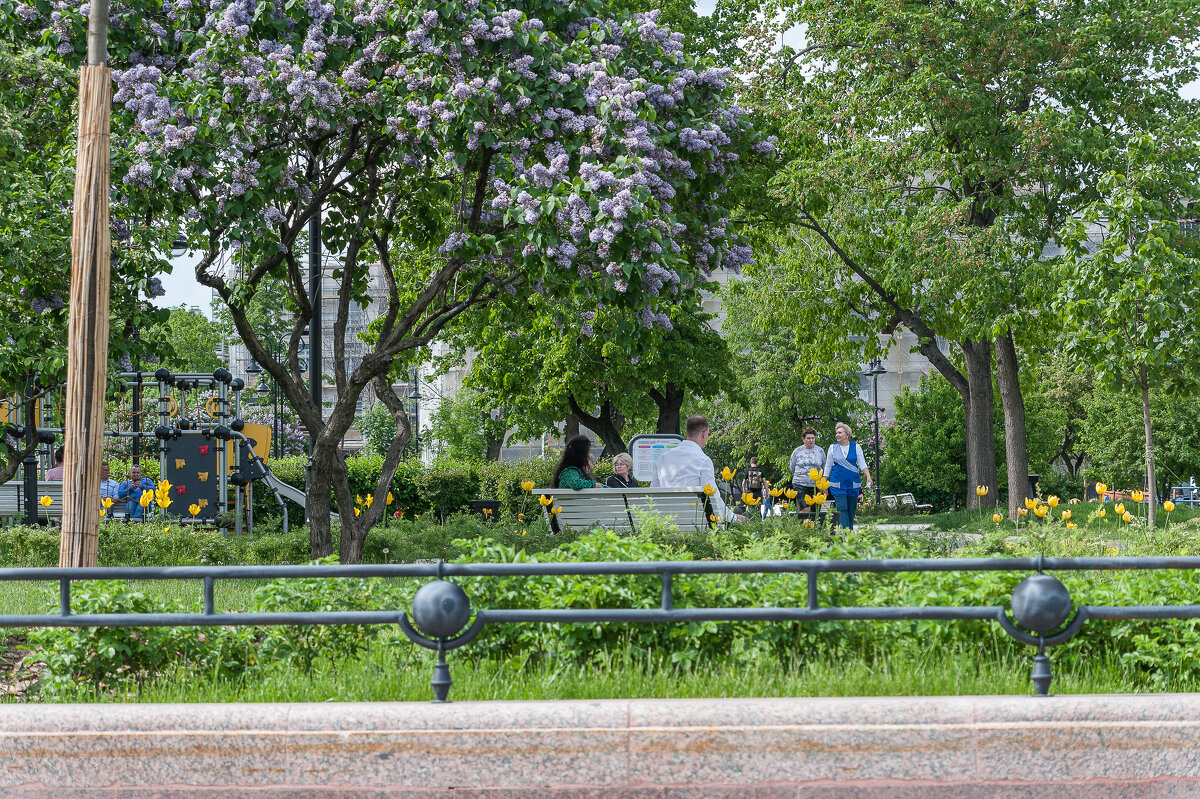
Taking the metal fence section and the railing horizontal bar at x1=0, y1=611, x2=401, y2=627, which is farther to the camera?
the railing horizontal bar at x1=0, y1=611, x2=401, y2=627

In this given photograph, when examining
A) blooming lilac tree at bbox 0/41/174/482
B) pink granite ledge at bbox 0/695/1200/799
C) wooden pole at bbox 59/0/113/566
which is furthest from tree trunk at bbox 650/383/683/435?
pink granite ledge at bbox 0/695/1200/799

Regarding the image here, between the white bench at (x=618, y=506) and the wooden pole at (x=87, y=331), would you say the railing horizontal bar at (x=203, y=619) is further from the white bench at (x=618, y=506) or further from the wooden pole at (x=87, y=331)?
the white bench at (x=618, y=506)

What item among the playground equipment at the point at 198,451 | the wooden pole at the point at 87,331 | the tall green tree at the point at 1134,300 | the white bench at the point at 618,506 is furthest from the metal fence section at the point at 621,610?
the playground equipment at the point at 198,451

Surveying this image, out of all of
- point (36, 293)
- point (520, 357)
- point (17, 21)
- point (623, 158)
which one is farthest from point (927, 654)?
point (520, 357)

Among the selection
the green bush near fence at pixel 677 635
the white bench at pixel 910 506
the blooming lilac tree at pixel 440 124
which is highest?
the blooming lilac tree at pixel 440 124

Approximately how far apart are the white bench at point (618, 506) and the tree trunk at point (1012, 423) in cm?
1068

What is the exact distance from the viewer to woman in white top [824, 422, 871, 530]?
1382cm

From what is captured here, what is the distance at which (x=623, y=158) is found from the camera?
328 inches

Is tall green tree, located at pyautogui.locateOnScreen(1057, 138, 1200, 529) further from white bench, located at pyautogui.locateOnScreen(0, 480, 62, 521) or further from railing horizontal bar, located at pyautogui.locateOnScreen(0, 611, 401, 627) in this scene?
white bench, located at pyautogui.locateOnScreen(0, 480, 62, 521)

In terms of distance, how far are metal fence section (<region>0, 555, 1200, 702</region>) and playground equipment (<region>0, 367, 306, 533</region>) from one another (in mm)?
9940

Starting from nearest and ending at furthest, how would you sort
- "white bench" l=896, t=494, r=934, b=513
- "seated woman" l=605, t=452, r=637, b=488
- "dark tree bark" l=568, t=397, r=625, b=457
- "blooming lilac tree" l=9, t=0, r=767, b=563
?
"blooming lilac tree" l=9, t=0, r=767, b=563, "seated woman" l=605, t=452, r=637, b=488, "white bench" l=896, t=494, r=934, b=513, "dark tree bark" l=568, t=397, r=625, b=457

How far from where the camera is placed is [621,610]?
181 inches

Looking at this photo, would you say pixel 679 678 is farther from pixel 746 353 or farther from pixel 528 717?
pixel 746 353

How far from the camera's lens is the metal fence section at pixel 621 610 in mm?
4410
